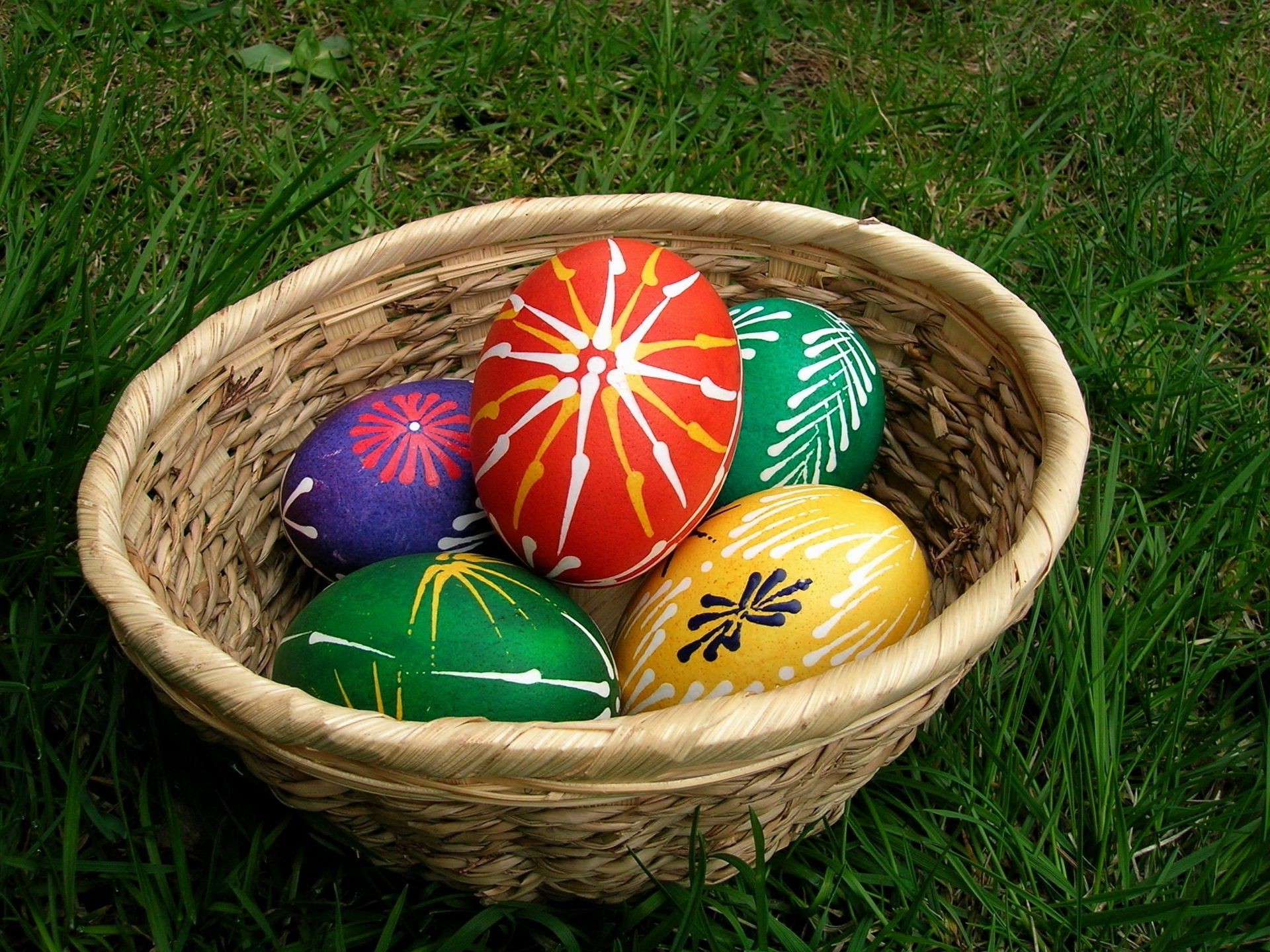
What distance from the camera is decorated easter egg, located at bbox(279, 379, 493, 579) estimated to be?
4.31ft

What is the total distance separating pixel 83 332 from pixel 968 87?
179cm

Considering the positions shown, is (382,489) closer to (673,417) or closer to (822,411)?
(673,417)

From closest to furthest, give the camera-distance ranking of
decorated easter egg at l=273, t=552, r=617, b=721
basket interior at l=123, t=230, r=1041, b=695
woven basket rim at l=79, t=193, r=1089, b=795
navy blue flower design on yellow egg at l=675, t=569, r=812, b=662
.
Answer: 1. woven basket rim at l=79, t=193, r=1089, b=795
2. decorated easter egg at l=273, t=552, r=617, b=721
3. navy blue flower design on yellow egg at l=675, t=569, r=812, b=662
4. basket interior at l=123, t=230, r=1041, b=695

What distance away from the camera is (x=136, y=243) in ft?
6.20

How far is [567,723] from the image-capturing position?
2.92 ft

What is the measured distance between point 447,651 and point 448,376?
0.63 meters

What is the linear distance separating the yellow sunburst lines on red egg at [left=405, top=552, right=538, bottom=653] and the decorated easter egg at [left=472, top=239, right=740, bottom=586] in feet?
0.21

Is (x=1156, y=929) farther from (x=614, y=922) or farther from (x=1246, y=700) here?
(x=614, y=922)

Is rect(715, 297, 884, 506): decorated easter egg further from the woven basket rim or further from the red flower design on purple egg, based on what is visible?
the red flower design on purple egg

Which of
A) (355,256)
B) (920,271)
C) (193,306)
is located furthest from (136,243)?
(920,271)

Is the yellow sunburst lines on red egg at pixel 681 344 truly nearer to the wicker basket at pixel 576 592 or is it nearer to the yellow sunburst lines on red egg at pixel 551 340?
the yellow sunburst lines on red egg at pixel 551 340

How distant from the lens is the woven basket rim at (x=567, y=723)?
869 millimetres

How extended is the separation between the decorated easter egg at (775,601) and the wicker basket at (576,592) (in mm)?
93

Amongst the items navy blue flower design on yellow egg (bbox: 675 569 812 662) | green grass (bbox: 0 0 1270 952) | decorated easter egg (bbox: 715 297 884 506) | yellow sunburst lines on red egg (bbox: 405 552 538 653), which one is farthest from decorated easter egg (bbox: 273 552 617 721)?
decorated easter egg (bbox: 715 297 884 506)
